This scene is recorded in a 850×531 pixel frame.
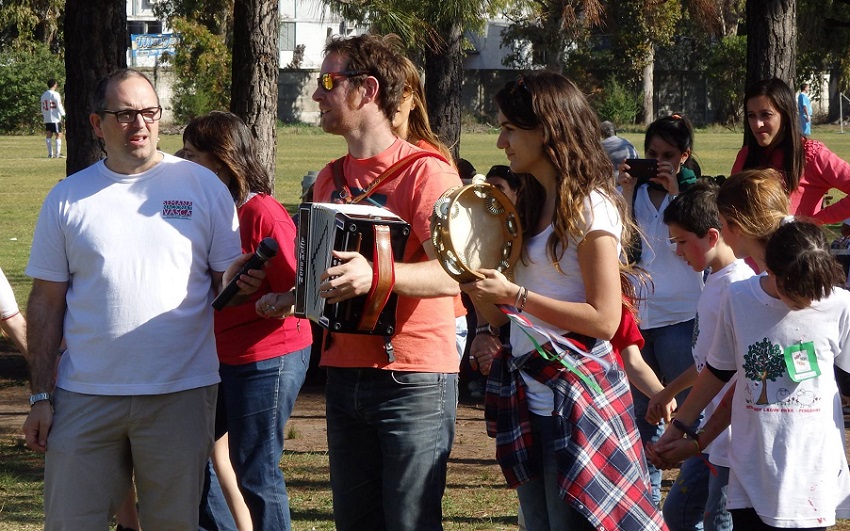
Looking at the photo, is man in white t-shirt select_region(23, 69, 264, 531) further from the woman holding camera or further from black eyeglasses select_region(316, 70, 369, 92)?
the woman holding camera

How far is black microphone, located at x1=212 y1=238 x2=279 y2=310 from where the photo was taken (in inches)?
140

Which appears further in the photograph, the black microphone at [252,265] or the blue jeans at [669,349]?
the blue jeans at [669,349]

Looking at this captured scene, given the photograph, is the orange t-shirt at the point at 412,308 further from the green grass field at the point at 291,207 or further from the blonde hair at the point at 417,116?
the green grass field at the point at 291,207

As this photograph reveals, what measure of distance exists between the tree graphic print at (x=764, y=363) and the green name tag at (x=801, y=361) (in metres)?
0.02

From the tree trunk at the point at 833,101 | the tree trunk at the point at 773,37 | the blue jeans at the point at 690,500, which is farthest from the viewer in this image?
the tree trunk at the point at 833,101

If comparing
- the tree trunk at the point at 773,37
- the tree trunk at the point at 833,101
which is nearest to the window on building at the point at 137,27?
the tree trunk at the point at 833,101

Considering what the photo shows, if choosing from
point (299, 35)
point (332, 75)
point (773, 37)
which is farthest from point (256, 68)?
point (299, 35)

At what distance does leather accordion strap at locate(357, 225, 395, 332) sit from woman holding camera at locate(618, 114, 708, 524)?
2.02m

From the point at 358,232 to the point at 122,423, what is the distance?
1100mm

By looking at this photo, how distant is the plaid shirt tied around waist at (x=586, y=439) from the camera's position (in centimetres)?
308

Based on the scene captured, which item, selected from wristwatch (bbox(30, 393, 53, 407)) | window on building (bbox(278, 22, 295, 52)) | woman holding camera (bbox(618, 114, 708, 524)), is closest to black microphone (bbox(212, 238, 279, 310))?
wristwatch (bbox(30, 393, 53, 407))

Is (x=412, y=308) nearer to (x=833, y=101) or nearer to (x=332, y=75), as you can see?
(x=332, y=75)

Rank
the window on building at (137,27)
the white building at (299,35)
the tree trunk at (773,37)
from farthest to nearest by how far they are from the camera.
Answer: the window on building at (137,27), the white building at (299,35), the tree trunk at (773,37)

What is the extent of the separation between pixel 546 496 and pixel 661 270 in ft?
7.90
